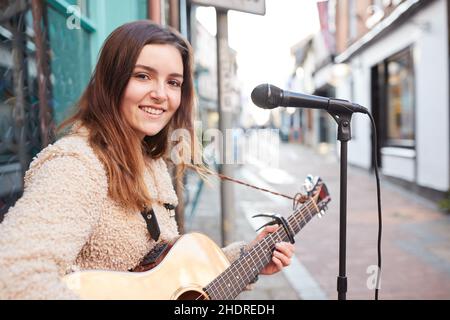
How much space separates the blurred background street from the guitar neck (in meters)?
0.44

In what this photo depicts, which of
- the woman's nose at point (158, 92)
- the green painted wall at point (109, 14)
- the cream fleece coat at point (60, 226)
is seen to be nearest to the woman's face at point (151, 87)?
the woman's nose at point (158, 92)

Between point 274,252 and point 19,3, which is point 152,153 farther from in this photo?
point 19,3

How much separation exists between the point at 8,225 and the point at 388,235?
564cm

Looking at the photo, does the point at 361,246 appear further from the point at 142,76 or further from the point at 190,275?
the point at 142,76

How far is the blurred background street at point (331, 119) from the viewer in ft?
7.36

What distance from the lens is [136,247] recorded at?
1.43 m

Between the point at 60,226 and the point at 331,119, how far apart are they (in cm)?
428

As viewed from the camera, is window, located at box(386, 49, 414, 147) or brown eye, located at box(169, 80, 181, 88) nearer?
brown eye, located at box(169, 80, 181, 88)

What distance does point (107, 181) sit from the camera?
1251mm

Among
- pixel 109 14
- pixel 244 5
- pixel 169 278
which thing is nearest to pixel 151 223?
pixel 169 278

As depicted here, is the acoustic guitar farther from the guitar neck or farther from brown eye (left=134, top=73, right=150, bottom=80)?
brown eye (left=134, top=73, right=150, bottom=80)

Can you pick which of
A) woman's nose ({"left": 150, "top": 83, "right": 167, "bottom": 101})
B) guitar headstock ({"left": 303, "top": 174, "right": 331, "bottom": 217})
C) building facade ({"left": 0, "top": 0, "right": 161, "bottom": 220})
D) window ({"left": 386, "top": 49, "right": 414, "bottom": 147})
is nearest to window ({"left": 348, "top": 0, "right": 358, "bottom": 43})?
window ({"left": 386, "top": 49, "right": 414, "bottom": 147})

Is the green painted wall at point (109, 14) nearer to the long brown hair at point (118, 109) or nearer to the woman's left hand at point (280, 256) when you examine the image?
the long brown hair at point (118, 109)

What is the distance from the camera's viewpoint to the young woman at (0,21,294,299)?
1.03 metres
